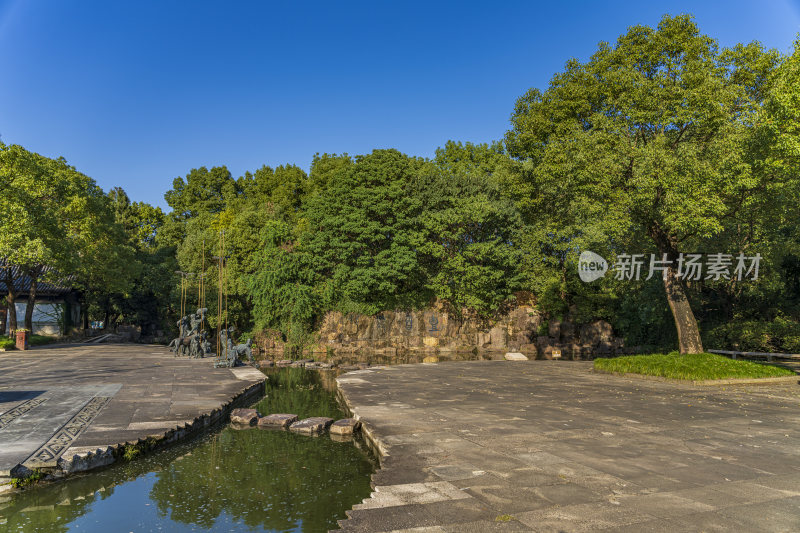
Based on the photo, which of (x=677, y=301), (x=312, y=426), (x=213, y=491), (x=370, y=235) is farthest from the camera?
(x=370, y=235)

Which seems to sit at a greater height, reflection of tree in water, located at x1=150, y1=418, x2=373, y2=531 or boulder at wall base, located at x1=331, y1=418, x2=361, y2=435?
boulder at wall base, located at x1=331, y1=418, x2=361, y2=435

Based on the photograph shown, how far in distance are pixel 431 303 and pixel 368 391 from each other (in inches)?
993

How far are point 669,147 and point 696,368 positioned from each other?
8270 mm

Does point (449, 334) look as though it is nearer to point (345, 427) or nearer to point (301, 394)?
point (301, 394)

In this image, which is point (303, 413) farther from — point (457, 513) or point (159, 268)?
point (159, 268)

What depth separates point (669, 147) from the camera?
18234mm

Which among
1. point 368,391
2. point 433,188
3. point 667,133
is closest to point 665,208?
point 667,133

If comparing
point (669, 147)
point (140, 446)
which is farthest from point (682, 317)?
point (140, 446)

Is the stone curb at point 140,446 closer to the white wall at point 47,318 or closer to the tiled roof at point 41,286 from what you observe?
the tiled roof at point 41,286

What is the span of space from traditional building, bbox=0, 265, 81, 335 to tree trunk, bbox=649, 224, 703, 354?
3768 centimetres

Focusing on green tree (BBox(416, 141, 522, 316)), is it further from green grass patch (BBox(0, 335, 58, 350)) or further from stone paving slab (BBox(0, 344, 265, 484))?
green grass patch (BBox(0, 335, 58, 350))

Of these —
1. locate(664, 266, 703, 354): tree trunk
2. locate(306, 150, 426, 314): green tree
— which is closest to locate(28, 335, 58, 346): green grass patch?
locate(306, 150, 426, 314): green tree

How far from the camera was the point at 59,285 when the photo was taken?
34.9 m

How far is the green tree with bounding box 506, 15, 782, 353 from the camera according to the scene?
15.3 metres
